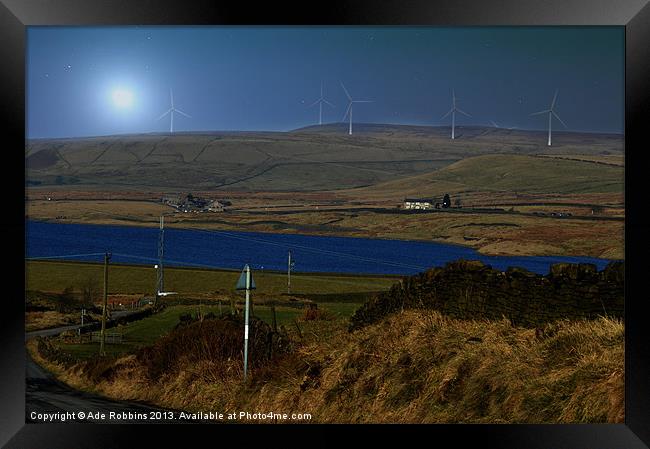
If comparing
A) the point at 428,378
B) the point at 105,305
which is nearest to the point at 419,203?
the point at 428,378

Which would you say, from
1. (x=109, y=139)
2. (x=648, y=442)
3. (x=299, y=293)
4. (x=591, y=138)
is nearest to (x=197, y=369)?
(x=299, y=293)

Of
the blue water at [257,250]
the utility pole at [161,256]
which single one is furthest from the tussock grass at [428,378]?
the blue water at [257,250]

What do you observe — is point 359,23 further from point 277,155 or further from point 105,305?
point 277,155

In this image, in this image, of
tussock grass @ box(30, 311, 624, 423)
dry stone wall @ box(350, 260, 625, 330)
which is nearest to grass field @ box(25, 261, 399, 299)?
dry stone wall @ box(350, 260, 625, 330)

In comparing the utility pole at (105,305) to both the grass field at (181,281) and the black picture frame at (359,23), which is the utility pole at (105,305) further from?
the black picture frame at (359,23)

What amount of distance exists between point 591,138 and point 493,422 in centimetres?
455

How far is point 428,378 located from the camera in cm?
926

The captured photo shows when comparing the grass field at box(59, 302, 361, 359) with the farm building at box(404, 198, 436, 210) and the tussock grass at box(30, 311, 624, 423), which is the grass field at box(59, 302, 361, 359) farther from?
the farm building at box(404, 198, 436, 210)

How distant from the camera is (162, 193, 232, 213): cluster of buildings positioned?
12.0 metres

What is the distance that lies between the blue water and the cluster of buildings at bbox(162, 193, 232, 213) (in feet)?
1.23

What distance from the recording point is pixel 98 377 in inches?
407

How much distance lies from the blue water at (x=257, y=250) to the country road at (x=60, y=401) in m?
1.94

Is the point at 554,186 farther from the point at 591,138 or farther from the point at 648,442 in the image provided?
the point at 648,442

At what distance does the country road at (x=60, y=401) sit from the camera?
865cm
